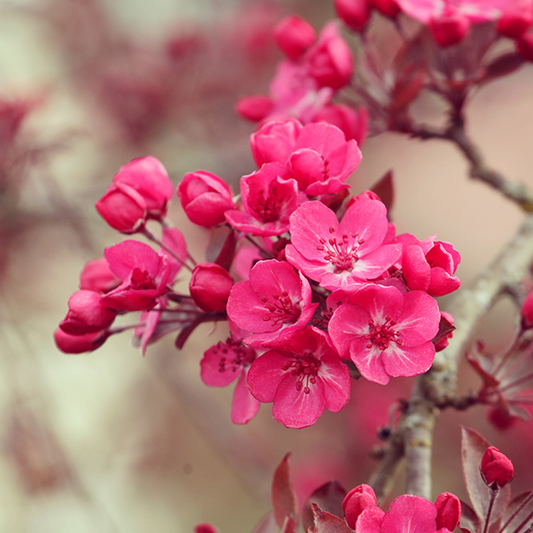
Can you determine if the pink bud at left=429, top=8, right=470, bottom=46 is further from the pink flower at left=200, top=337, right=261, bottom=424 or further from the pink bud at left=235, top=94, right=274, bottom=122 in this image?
the pink flower at left=200, top=337, right=261, bottom=424

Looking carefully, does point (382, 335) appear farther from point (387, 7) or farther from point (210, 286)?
point (387, 7)

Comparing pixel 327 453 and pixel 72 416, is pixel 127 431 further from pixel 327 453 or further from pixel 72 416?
pixel 327 453

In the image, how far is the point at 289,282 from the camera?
0.67m

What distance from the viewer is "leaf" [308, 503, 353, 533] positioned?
2.06 ft

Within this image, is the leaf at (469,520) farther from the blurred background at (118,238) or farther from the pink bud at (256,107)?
the blurred background at (118,238)

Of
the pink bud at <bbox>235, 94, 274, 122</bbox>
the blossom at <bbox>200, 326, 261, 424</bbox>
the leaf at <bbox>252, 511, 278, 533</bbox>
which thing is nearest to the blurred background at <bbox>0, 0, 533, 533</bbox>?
the pink bud at <bbox>235, 94, 274, 122</bbox>

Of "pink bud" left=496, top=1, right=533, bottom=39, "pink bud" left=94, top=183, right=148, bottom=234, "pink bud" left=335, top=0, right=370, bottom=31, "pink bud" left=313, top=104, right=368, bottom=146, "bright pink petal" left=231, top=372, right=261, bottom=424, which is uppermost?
"pink bud" left=496, top=1, right=533, bottom=39

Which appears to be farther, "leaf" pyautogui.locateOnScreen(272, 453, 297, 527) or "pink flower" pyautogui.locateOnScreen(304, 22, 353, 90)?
"pink flower" pyautogui.locateOnScreen(304, 22, 353, 90)

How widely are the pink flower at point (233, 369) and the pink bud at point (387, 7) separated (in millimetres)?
832

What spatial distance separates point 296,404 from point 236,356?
0.15 m

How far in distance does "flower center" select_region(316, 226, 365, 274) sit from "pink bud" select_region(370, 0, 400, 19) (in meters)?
0.70

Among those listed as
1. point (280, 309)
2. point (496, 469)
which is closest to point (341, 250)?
point (280, 309)

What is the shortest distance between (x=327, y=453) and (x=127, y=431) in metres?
1.30

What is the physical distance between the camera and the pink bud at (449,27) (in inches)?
41.5
